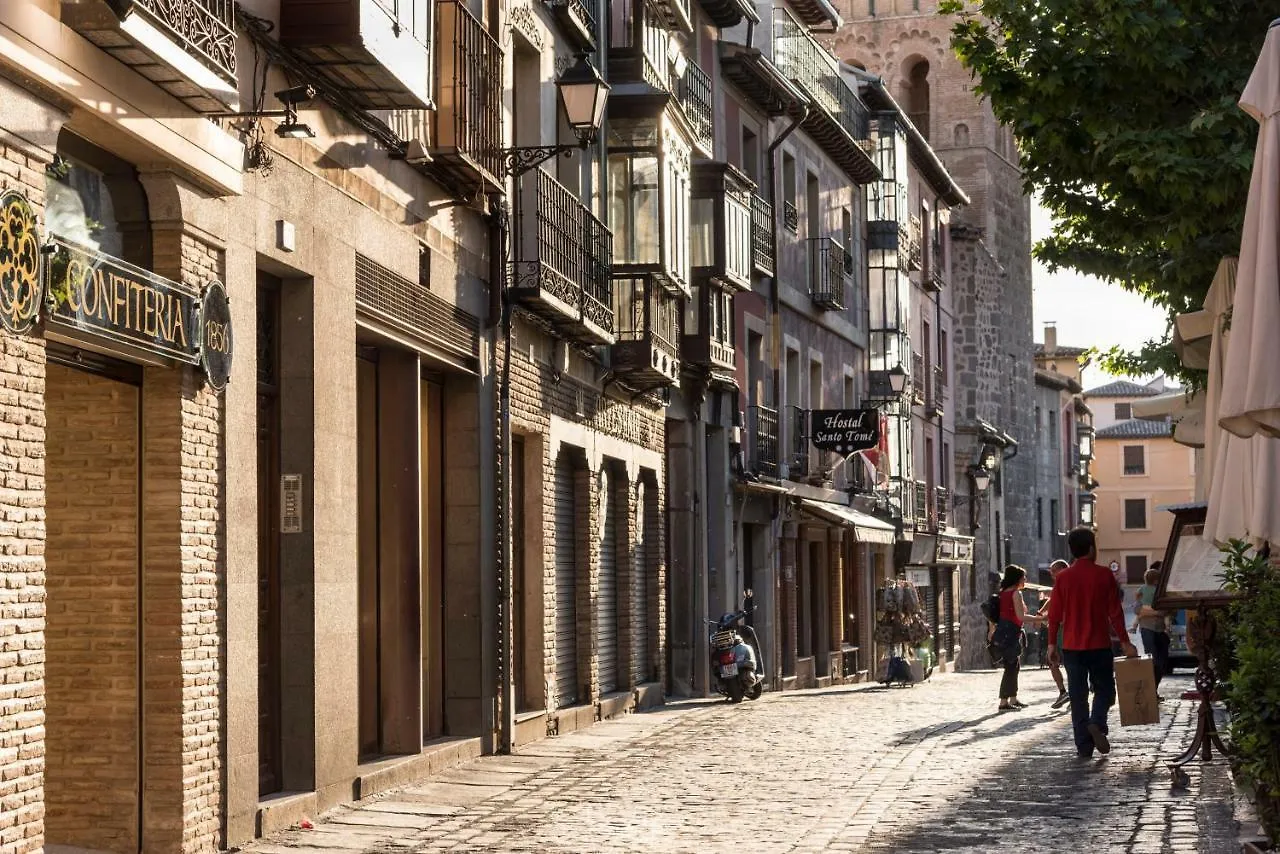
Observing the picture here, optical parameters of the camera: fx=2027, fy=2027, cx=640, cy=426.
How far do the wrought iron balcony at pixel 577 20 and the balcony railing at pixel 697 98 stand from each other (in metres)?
3.72

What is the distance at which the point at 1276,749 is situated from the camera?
→ 749 cm

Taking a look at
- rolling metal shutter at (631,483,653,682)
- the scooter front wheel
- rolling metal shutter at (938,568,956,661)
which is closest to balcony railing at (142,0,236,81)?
rolling metal shutter at (631,483,653,682)

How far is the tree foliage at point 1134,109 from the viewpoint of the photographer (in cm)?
1295

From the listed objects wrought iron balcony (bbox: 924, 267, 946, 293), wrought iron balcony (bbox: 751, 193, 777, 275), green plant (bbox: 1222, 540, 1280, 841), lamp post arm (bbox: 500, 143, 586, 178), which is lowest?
green plant (bbox: 1222, 540, 1280, 841)

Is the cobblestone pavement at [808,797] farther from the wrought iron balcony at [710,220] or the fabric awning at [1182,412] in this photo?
the wrought iron balcony at [710,220]

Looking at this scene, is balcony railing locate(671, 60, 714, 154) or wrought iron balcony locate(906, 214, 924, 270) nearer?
balcony railing locate(671, 60, 714, 154)

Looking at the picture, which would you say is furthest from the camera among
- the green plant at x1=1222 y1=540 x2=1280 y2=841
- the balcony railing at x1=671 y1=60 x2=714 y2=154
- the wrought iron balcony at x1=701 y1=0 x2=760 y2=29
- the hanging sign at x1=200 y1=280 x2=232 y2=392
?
the wrought iron balcony at x1=701 y1=0 x2=760 y2=29

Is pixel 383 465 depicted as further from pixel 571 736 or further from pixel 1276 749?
pixel 1276 749

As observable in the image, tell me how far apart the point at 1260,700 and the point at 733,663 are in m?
17.4

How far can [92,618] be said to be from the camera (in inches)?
390

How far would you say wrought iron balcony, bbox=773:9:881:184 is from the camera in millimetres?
32281

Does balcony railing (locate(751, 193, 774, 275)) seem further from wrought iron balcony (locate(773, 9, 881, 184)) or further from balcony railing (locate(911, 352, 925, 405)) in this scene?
balcony railing (locate(911, 352, 925, 405))

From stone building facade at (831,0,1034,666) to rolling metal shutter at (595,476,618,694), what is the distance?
96.4ft

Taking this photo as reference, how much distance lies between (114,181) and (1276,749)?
5.91m
